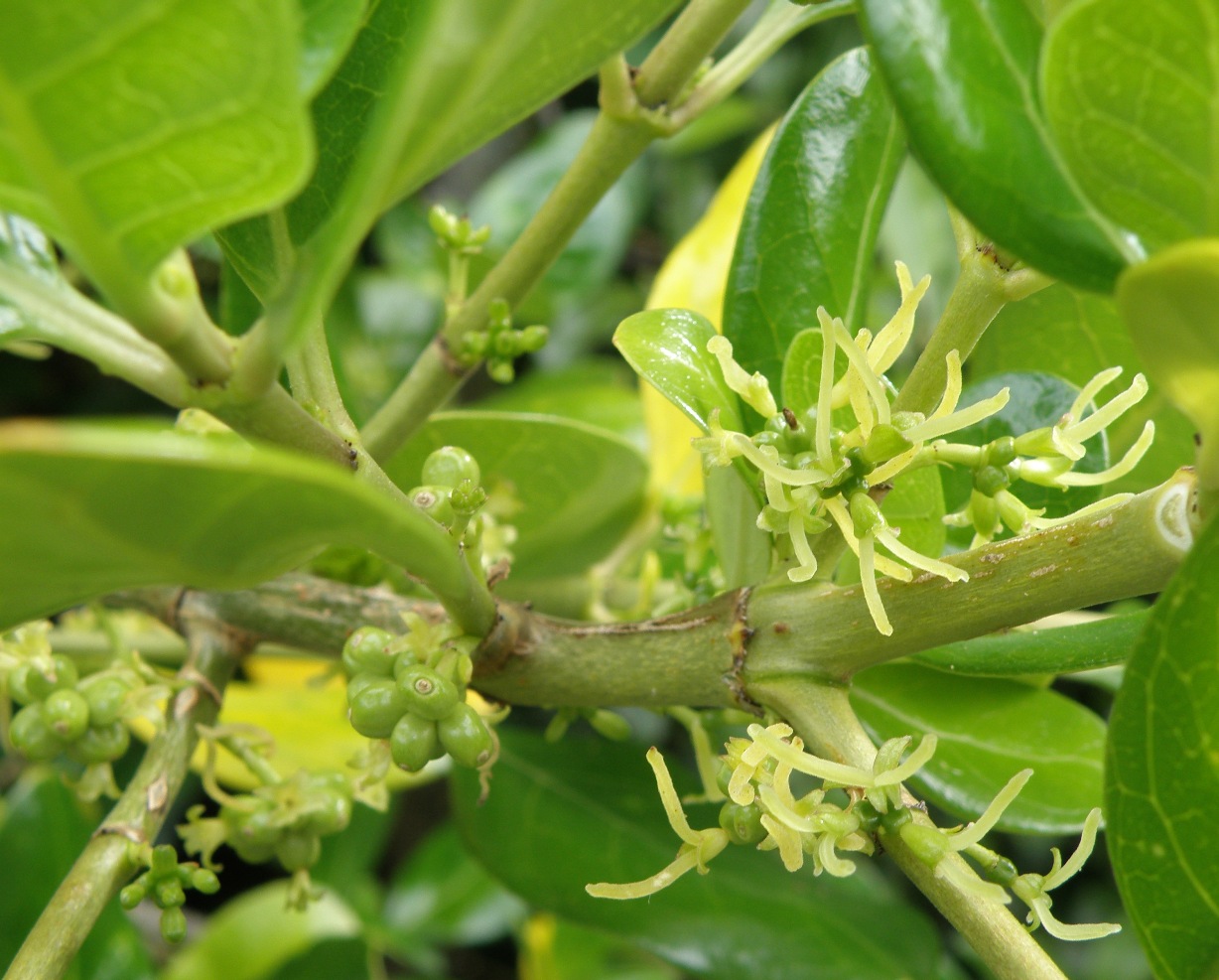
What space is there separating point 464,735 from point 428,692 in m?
0.03

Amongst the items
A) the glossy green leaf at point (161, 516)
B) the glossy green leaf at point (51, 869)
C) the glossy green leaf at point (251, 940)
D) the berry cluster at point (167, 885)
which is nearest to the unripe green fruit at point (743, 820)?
the glossy green leaf at point (161, 516)

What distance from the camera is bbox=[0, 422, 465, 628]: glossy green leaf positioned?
1.16 feet

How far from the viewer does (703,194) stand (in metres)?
2.48

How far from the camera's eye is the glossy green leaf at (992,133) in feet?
1.62

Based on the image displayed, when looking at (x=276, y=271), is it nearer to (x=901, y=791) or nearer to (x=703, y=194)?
(x=901, y=791)

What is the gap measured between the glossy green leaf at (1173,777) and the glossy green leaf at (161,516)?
0.30m

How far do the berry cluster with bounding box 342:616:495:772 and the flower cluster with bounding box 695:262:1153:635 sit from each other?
0.63 ft

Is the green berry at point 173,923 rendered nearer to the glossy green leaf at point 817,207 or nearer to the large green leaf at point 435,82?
the large green leaf at point 435,82

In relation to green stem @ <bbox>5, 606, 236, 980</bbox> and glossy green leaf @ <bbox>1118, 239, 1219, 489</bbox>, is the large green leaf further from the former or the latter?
green stem @ <bbox>5, 606, 236, 980</bbox>

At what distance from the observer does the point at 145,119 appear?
A: 407mm

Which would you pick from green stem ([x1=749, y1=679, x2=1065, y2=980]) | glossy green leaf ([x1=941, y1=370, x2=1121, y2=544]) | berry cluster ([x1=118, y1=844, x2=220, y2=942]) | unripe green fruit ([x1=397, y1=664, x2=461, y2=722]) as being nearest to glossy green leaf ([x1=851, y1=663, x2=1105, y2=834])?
glossy green leaf ([x1=941, y1=370, x2=1121, y2=544])

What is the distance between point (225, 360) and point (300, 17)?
14 cm

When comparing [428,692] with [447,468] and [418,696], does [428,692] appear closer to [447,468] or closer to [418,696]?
[418,696]

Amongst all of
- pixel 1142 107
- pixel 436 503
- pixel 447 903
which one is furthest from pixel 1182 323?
pixel 447 903
